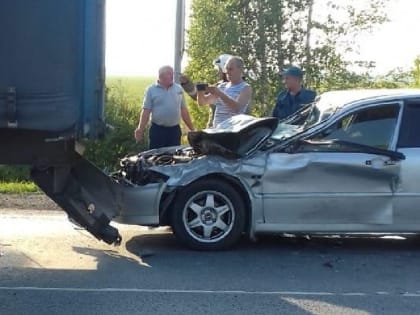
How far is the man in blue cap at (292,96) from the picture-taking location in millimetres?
9783

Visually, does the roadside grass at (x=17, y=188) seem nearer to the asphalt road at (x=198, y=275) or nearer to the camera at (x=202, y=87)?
the asphalt road at (x=198, y=275)

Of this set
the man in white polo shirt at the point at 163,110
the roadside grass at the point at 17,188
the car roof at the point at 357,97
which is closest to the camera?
the car roof at the point at 357,97

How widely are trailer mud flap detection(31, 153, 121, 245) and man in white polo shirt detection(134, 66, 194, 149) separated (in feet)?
7.54

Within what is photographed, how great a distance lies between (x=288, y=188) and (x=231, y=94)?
194 cm

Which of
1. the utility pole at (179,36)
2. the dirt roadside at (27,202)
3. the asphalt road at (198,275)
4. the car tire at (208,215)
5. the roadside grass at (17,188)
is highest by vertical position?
the utility pole at (179,36)

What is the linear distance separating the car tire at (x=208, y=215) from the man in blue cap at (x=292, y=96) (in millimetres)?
1926

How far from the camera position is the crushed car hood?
27.3 ft

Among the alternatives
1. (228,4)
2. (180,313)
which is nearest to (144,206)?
(180,313)

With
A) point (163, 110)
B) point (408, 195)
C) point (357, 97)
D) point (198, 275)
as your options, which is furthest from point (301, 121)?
point (198, 275)

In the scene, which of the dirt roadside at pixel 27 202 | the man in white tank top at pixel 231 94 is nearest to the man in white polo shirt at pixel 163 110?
the man in white tank top at pixel 231 94

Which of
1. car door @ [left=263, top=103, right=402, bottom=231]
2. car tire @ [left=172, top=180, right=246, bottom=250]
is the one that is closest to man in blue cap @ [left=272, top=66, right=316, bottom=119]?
car door @ [left=263, top=103, right=402, bottom=231]

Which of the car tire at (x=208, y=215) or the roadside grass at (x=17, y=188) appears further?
the roadside grass at (x=17, y=188)

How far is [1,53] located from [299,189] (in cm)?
301

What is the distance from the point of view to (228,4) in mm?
16719
